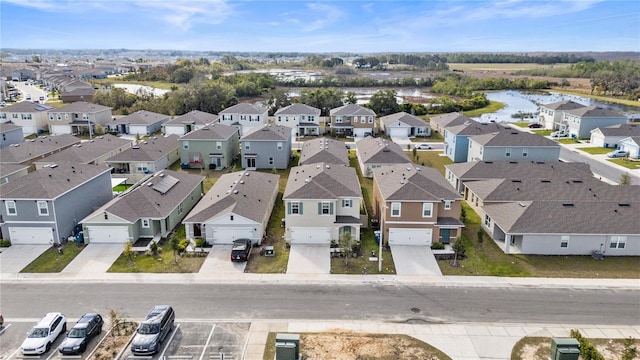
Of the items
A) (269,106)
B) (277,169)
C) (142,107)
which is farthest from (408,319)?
(142,107)

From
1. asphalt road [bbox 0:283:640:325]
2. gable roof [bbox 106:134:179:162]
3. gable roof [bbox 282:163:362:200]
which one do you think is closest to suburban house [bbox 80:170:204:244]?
asphalt road [bbox 0:283:640:325]

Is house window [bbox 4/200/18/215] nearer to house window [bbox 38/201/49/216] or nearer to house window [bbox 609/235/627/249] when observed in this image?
house window [bbox 38/201/49/216]

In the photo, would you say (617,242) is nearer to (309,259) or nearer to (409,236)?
(409,236)

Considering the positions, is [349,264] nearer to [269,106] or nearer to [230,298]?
[230,298]

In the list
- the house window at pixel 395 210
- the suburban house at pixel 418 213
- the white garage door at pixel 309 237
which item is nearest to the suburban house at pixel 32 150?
the white garage door at pixel 309 237

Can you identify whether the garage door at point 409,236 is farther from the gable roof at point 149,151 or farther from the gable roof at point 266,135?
the gable roof at point 149,151
